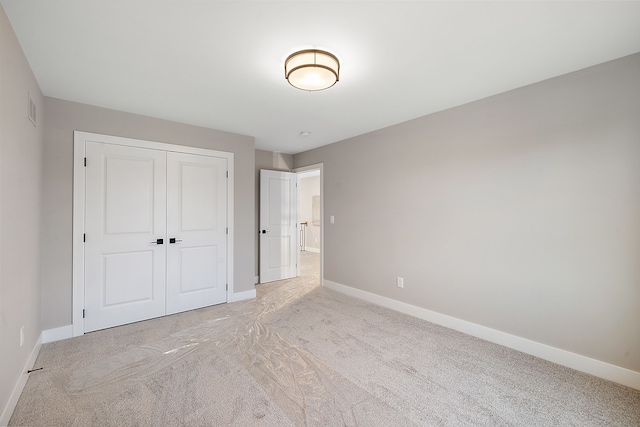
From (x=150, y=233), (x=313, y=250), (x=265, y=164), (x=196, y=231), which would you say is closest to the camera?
(x=150, y=233)

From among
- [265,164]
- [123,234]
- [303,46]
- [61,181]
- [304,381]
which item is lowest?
[304,381]

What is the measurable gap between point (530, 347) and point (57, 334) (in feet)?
15.5

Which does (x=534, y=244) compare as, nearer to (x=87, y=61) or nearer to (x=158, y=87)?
(x=158, y=87)

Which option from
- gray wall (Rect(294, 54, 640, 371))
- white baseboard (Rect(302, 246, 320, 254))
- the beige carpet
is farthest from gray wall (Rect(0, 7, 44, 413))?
white baseboard (Rect(302, 246, 320, 254))

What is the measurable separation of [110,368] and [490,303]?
360 cm

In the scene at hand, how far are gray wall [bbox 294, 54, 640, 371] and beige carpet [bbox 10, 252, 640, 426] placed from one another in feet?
1.47

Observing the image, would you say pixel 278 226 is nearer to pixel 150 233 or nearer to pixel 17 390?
pixel 150 233

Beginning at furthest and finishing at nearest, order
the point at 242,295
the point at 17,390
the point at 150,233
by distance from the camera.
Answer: the point at 242,295 → the point at 150,233 → the point at 17,390

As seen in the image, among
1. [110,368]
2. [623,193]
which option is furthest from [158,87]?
[623,193]

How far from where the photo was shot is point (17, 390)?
1.89 m

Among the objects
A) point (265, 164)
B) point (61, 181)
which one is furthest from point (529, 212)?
point (61, 181)

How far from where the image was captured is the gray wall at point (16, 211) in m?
1.65

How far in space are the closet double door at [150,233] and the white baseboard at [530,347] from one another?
266 centimetres

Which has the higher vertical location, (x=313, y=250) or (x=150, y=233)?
(x=150, y=233)
